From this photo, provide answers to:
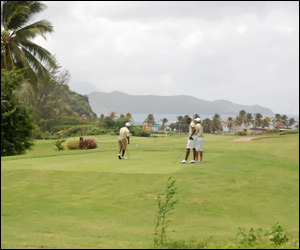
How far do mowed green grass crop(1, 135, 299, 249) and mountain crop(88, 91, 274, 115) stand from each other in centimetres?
95

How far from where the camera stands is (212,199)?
10703 millimetres

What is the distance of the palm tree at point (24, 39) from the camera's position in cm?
2500

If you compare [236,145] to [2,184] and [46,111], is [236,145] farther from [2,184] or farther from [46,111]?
[46,111]

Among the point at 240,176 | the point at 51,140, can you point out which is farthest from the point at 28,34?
the point at 240,176

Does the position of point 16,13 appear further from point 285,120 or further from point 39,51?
point 285,120

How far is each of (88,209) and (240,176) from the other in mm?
4717

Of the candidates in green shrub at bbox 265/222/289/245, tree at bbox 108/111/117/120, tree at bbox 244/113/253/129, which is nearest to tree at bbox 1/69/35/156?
tree at bbox 108/111/117/120

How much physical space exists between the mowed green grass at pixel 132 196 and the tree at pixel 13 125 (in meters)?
1.34

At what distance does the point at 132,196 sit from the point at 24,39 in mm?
17900

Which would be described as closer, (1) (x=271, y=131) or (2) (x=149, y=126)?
(2) (x=149, y=126)

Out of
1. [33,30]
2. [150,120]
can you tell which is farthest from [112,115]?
[33,30]

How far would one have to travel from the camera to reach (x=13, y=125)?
1611cm

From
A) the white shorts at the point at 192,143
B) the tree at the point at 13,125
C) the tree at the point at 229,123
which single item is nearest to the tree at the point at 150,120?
the white shorts at the point at 192,143

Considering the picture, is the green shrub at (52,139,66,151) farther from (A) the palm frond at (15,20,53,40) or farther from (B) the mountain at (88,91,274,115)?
(A) the palm frond at (15,20,53,40)
